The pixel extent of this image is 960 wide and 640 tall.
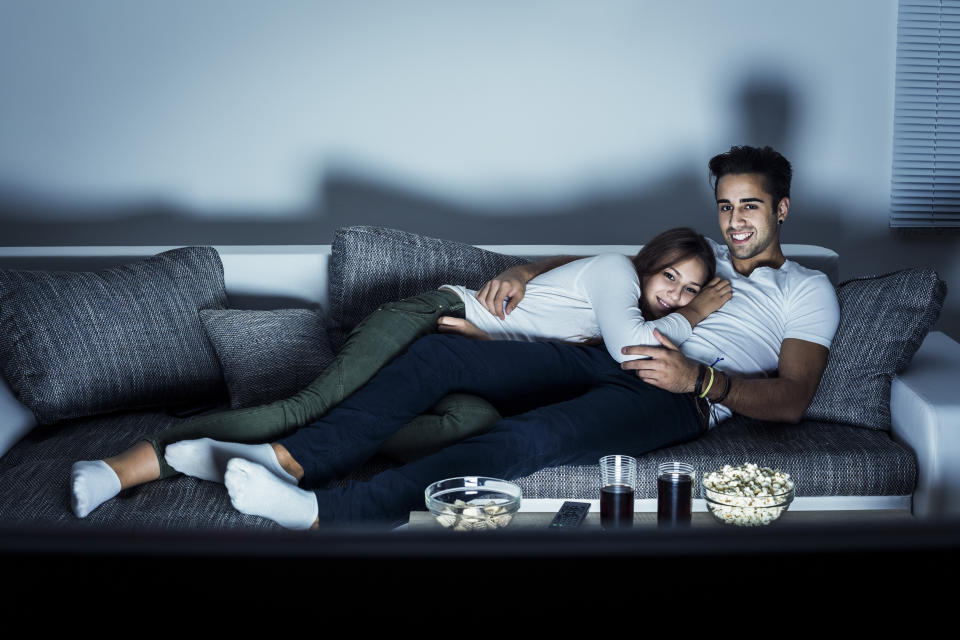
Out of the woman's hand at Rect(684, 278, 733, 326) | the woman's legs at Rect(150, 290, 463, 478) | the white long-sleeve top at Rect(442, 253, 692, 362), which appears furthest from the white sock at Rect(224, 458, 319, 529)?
the woman's hand at Rect(684, 278, 733, 326)

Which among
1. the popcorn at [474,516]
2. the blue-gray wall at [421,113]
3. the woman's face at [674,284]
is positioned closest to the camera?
the popcorn at [474,516]

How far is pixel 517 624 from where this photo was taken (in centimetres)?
27

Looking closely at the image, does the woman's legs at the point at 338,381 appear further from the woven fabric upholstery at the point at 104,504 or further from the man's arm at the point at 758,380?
the man's arm at the point at 758,380

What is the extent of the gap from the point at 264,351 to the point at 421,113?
154 centimetres

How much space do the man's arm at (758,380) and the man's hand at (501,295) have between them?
364 mm

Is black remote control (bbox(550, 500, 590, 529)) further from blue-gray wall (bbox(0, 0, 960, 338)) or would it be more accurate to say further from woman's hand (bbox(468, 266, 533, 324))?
blue-gray wall (bbox(0, 0, 960, 338))

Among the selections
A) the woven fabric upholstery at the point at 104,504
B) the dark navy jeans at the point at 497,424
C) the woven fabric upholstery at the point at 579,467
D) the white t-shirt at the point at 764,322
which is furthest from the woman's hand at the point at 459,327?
the woven fabric upholstery at the point at 104,504

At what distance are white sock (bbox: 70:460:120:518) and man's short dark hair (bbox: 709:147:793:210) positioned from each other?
1.83 meters

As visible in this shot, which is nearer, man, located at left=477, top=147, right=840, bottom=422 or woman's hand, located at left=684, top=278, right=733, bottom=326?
man, located at left=477, top=147, right=840, bottom=422

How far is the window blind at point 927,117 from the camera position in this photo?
3412 mm

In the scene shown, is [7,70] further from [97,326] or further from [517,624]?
[517,624]

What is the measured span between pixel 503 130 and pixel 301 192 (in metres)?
0.87

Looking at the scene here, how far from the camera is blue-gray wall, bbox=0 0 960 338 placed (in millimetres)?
3330

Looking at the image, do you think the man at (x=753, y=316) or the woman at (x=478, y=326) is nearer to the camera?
the woman at (x=478, y=326)
